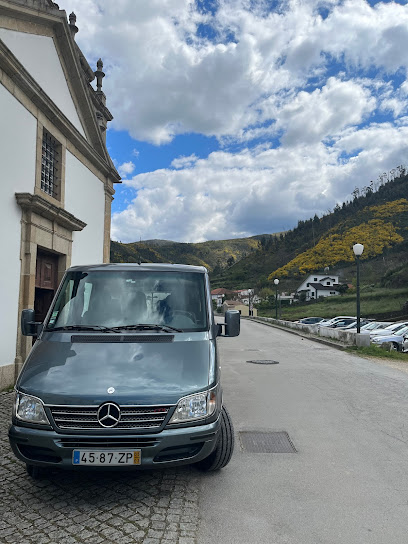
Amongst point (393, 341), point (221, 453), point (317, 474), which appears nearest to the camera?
point (221, 453)

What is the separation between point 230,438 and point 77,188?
10.1 m

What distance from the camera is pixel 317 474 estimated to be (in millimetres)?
4121

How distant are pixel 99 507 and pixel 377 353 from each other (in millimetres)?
13096

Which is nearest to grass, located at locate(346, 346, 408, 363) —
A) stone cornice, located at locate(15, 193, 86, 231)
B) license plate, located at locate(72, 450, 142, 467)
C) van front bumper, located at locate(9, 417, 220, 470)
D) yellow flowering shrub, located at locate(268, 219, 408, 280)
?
stone cornice, located at locate(15, 193, 86, 231)

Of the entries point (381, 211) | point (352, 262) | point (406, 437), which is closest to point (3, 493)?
point (406, 437)

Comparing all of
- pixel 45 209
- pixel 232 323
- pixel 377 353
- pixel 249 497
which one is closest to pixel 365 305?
pixel 377 353

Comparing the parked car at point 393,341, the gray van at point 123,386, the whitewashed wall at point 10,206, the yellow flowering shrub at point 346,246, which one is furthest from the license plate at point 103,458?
the yellow flowering shrub at point 346,246

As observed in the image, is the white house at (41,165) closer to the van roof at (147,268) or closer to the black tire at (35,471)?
the van roof at (147,268)

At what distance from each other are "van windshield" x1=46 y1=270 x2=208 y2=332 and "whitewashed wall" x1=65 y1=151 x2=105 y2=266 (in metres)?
7.56

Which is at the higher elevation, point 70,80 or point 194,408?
point 70,80

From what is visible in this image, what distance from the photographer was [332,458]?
457 cm

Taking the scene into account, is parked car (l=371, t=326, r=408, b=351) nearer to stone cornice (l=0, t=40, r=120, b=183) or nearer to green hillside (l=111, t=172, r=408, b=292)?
stone cornice (l=0, t=40, r=120, b=183)

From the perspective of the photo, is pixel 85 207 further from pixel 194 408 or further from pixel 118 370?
pixel 194 408

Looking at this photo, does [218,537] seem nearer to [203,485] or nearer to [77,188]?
[203,485]
